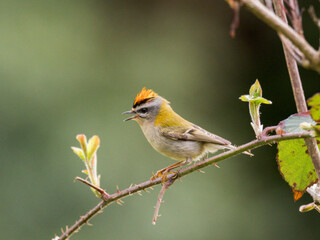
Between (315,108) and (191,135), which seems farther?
(191,135)

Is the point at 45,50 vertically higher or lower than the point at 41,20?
lower

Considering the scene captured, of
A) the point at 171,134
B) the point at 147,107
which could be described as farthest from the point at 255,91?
the point at 147,107

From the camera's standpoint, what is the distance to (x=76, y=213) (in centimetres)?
475

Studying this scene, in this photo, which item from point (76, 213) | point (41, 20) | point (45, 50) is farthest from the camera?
point (41, 20)

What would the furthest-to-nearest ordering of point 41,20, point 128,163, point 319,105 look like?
point 41,20 < point 128,163 < point 319,105

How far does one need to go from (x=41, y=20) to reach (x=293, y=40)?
6557mm

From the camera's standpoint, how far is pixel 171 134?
256cm

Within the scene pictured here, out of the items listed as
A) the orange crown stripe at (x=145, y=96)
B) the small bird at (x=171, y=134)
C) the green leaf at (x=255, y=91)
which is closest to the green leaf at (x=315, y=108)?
the green leaf at (x=255, y=91)

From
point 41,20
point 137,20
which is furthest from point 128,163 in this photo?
point 137,20

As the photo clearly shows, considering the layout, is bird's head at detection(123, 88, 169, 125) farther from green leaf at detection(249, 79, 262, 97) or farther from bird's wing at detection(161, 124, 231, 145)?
green leaf at detection(249, 79, 262, 97)

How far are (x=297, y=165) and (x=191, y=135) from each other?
1.42 metres

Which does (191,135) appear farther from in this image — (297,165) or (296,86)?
(296,86)

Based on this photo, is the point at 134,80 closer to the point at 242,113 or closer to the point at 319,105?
the point at 242,113

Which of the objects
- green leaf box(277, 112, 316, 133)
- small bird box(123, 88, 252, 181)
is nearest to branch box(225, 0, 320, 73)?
green leaf box(277, 112, 316, 133)
